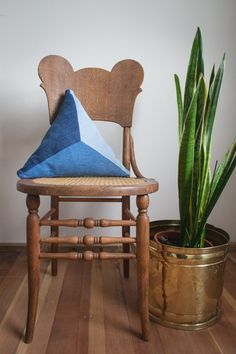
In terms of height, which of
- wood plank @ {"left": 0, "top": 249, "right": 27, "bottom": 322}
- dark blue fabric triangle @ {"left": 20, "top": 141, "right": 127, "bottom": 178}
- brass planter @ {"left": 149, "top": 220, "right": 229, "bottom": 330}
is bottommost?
wood plank @ {"left": 0, "top": 249, "right": 27, "bottom": 322}

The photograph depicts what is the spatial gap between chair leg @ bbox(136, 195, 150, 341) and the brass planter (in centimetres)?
9

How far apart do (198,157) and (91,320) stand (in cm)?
57

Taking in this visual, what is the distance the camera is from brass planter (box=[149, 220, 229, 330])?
782 millimetres

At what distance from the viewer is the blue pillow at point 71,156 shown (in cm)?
85

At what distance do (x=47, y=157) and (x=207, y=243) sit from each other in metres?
0.56

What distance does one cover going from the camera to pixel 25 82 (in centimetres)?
129

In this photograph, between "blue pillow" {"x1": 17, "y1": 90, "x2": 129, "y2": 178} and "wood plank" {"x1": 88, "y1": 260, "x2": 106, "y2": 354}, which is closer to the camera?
"wood plank" {"x1": 88, "y1": 260, "x2": 106, "y2": 354}

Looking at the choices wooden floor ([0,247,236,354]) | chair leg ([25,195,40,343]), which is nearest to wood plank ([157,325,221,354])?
wooden floor ([0,247,236,354])

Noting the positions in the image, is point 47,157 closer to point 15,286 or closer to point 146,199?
point 146,199

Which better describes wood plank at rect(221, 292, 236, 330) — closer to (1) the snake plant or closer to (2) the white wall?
(1) the snake plant

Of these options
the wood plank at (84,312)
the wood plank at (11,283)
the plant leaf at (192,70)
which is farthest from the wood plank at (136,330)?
the plant leaf at (192,70)

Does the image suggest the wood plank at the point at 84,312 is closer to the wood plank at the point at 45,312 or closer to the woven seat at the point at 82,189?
the wood plank at the point at 45,312

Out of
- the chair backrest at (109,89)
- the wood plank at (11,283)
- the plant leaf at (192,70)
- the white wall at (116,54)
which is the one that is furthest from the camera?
the white wall at (116,54)

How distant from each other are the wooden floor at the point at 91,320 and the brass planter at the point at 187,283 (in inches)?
1.3
